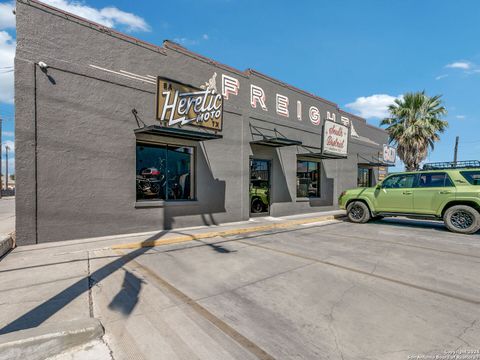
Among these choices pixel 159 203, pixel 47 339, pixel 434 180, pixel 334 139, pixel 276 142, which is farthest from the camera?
pixel 334 139

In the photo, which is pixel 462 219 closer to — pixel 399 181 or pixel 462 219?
pixel 462 219

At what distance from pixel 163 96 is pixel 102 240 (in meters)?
4.62

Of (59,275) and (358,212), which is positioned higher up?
(358,212)

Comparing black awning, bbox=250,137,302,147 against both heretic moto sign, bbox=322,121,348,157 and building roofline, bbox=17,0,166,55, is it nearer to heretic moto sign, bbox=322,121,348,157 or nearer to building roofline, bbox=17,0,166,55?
heretic moto sign, bbox=322,121,348,157

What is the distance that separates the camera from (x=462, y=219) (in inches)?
335

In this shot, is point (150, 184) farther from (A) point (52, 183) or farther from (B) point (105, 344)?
(B) point (105, 344)

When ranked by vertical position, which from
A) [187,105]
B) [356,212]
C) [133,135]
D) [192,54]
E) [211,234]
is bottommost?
[211,234]

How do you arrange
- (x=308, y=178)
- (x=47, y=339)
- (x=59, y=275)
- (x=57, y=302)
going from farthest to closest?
(x=308, y=178) < (x=59, y=275) < (x=57, y=302) < (x=47, y=339)

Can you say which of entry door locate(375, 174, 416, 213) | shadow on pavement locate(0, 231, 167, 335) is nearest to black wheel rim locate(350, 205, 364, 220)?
entry door locate(375, 174, 416, 213)

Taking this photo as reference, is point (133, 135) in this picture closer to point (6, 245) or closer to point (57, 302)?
point (6, 245)

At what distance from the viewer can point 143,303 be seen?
3.51m

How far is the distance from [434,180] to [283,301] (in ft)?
26.8

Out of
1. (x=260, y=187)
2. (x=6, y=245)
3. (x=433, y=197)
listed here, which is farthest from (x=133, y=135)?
(x=433, y=197)

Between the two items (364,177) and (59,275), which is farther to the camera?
(364,177)
